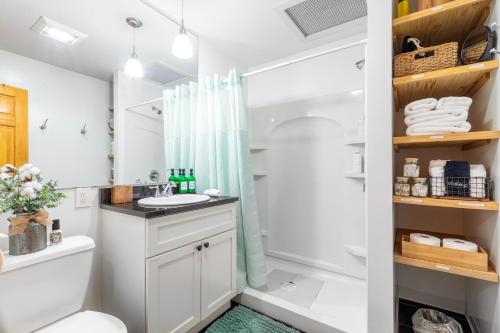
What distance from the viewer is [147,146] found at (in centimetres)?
182

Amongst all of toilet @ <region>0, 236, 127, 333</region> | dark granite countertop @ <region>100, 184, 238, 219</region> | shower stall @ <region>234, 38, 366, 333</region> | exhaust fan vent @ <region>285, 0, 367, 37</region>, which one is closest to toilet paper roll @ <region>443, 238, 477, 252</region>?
shower stall @ <region>234, 38, 366, 333</region>

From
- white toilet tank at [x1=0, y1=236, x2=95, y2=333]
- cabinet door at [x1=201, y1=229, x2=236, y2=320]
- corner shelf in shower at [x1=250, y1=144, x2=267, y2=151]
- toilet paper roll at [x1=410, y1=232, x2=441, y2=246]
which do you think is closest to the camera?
white toilet tank at [x1=0, y1=236, x2=95, y2=333]

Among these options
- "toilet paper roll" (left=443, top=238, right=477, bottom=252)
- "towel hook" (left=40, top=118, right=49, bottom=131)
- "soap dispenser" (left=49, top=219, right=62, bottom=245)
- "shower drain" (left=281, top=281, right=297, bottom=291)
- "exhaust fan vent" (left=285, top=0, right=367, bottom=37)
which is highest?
"exhaust fan vent" (left=285, top=0, right=367, bottom=37)

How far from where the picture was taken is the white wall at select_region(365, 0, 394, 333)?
1.27 m

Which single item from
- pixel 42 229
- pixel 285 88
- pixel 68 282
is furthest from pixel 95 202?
pixel 285 88

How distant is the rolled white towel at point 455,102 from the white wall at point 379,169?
0.25 meters

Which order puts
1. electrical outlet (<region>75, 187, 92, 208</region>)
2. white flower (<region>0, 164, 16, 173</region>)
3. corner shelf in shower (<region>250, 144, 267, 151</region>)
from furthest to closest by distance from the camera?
corner shelf in shower (<region>250, 144, 267, 151</region>) → electrical outlet (<region>75, 187, 92, 208</region>) → white flower (<region>0, 164, 16, 173</region>)

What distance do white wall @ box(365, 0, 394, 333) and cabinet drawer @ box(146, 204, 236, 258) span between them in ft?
A: 3.16

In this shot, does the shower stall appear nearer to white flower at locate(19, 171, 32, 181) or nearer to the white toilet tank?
the white toilet tank

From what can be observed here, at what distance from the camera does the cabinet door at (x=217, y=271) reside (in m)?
1.50

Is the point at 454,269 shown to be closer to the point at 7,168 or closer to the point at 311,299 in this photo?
the point at 311,299

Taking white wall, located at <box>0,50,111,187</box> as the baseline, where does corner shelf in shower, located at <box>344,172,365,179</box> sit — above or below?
below

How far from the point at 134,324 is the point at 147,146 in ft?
3.93

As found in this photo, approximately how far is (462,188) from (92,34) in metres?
2.37
